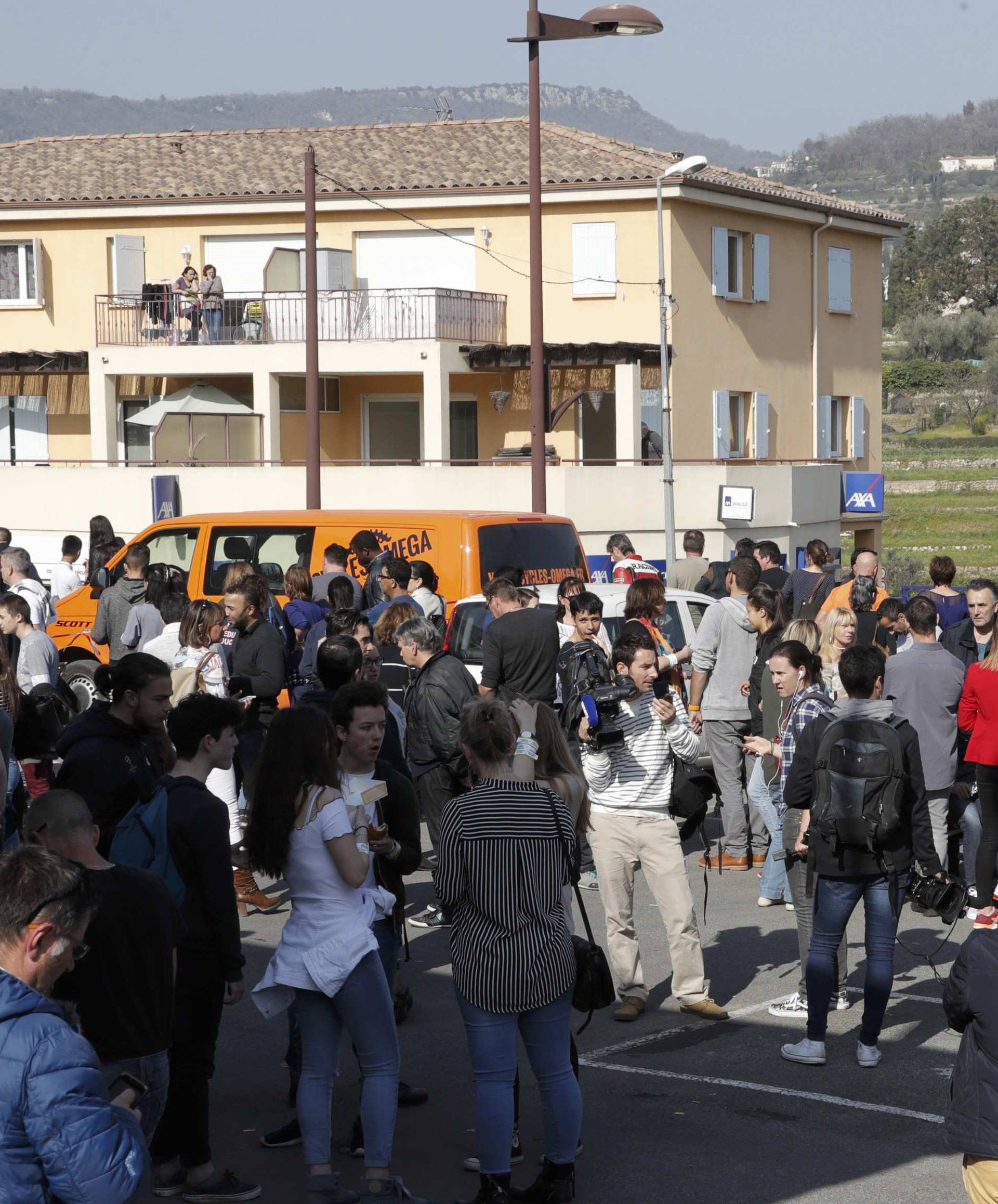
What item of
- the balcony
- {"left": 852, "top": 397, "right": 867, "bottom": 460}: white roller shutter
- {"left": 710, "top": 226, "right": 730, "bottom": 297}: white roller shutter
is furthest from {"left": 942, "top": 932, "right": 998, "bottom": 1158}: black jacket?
{"left": 852, "top": 397, "right": 867, "bottom": 460}: white roller shutter

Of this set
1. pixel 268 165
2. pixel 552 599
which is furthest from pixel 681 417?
pixel 552 599

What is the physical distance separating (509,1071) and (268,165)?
3520cm

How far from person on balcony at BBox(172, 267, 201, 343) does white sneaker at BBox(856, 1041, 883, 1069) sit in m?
30.6

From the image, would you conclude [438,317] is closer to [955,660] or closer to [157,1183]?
[955,660]

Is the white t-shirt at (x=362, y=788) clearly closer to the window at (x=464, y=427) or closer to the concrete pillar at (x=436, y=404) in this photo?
the concrete pillar at (x=436, y=404)

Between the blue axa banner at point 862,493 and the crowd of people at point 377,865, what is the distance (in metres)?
28.5

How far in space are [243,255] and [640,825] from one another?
3161cm

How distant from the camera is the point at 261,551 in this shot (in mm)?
15961

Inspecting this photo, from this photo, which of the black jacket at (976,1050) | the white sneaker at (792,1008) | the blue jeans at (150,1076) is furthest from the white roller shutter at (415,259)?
the black jacket at (976,1050)

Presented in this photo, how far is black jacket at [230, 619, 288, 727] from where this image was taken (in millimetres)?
9984

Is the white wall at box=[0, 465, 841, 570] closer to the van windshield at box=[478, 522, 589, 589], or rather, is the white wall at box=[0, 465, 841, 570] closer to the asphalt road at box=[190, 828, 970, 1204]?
the van windshield at box=[478, 522, 589, 589]

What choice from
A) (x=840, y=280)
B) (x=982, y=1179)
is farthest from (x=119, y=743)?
(x=840, y=280)

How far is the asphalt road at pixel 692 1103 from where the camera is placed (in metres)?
5.69

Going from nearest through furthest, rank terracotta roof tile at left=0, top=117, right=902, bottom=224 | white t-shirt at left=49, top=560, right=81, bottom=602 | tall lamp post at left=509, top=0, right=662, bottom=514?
white t-shirt at left=49, top=560, right=81, bottom=602, tall lamp post at left=509, top=0, right=662, bottom=514, terracotta roof tile at left=0, top=117, right=902, bottom=224
